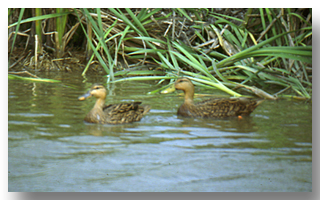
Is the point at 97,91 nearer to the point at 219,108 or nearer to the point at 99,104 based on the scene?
the point at 99,104

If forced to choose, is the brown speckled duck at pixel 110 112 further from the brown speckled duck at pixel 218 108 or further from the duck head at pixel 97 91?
the brown speckled duck at pixel 218 108

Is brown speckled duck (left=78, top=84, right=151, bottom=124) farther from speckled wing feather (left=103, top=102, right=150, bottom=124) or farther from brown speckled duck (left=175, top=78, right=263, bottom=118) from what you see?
brown speckled duck (left=175, top=78, right=263, bottom=118)

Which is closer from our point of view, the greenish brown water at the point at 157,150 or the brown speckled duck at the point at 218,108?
the greenish brown water at the point at 157,150

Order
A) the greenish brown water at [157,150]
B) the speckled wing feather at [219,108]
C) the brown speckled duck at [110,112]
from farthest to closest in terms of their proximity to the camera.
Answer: the speckled wing feather at [219,108]
the brown speckled duck at [110,112]
the greenish brown water at [157,150]

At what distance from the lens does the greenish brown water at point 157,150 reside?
11.0ft

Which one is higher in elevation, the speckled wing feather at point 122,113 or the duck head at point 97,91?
the duck head at point 97,91

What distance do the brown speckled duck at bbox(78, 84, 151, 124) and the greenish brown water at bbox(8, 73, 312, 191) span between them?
4.5 inches

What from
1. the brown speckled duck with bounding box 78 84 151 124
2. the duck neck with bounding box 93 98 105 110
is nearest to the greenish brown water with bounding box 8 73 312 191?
the brown speckled duck with bounding box 78 84 151 124

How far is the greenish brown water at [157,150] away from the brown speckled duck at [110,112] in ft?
0.37

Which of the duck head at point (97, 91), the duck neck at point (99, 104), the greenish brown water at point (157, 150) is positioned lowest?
the greenish brown water at point (157, 150)

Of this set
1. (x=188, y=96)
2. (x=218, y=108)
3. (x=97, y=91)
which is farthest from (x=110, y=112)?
(x=218, y=108)

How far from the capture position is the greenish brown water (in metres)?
3.36

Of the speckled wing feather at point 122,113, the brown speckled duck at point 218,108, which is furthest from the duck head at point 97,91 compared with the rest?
the brown speckled duck at point 218,108

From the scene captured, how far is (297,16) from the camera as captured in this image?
7.74 meters
